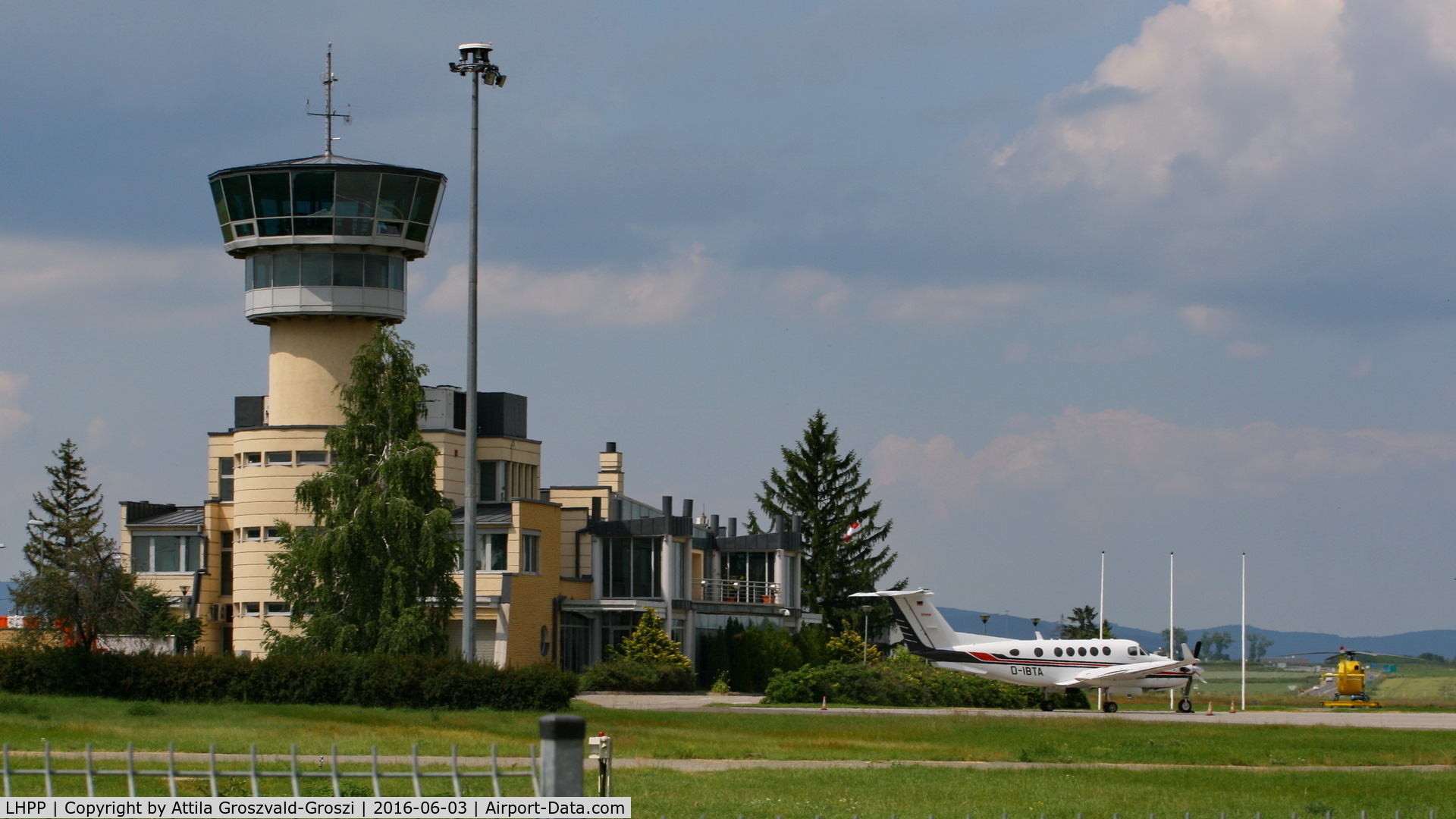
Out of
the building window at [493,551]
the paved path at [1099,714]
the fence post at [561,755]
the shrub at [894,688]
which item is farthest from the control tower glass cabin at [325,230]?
the fence post at [561,755]

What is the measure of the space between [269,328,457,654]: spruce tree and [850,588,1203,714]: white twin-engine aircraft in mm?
15285

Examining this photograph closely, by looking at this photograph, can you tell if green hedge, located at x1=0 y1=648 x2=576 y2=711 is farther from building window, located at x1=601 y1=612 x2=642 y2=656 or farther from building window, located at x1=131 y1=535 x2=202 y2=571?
building window, located at x1=131 y1=535 x2=202 y2=571

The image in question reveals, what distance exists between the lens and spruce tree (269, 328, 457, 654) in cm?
4412

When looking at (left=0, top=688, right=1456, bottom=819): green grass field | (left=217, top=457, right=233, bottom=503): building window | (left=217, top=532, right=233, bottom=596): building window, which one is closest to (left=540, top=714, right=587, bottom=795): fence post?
(left=0, top=688, right=1456, bottom=819): green grass field

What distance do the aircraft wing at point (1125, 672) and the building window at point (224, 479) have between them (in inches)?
1249

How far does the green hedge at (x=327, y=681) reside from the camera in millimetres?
40094

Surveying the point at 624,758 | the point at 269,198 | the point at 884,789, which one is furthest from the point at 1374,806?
the point at 269,198

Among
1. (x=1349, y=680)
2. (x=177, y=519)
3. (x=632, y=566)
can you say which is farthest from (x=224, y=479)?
(x=1349, y=680)

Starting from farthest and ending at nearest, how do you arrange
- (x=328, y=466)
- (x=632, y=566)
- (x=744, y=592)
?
(x=744, y=592) < (x=632, y=566) < (x=328, y=466)

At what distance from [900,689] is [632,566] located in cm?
1344

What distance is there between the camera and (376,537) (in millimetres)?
44312

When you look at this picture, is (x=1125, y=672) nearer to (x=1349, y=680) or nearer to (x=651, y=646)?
(x=1349, y=680)

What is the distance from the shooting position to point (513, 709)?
4019 centimetres

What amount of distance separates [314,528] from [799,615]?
27.9 meters
